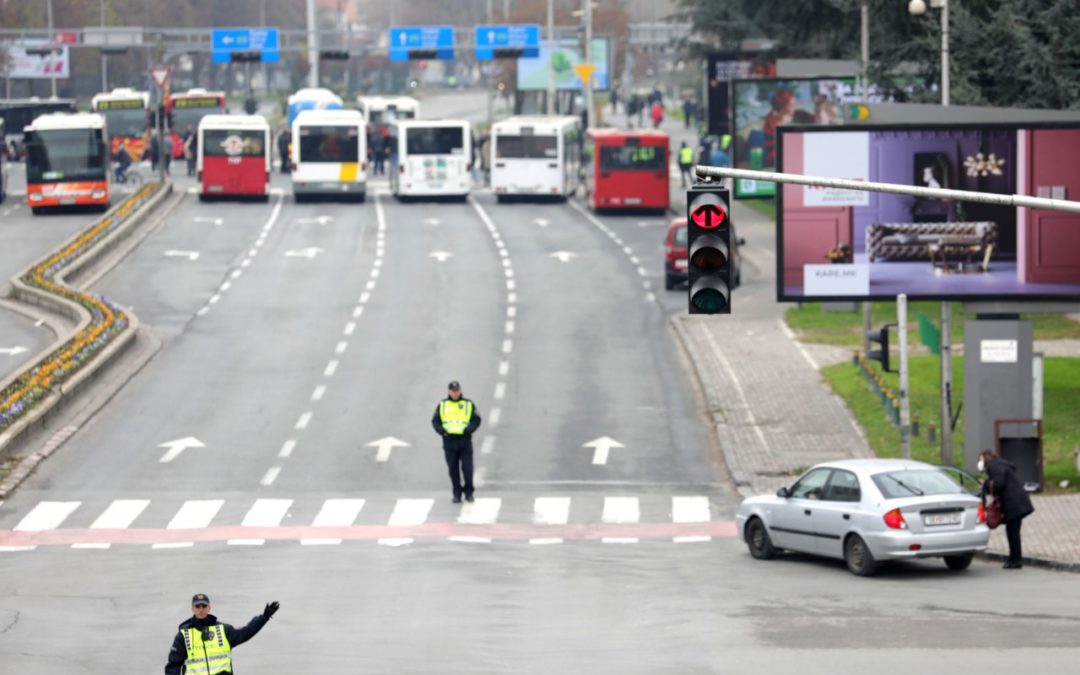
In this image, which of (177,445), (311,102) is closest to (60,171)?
(177,445)

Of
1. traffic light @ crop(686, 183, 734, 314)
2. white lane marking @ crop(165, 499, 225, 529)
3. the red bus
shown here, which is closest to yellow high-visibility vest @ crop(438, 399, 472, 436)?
white lane marking @ crop(165, 499, 225, 529)

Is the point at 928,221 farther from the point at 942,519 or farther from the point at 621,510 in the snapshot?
the point at 942,519

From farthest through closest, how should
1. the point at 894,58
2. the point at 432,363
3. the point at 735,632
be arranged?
the point at 894,58
the point at 432,363
the point at 735,632

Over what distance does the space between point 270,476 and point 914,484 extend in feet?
39.9

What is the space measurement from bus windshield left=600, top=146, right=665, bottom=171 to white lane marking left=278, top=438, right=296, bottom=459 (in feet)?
103

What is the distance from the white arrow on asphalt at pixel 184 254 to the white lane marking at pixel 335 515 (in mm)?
26414

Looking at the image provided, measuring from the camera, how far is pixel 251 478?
3288 cm

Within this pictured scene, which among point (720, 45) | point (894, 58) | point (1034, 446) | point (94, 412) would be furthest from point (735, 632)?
point (720, 45)

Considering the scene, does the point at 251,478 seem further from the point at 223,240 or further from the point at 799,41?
the point at 799,41

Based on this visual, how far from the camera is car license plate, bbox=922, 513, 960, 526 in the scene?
23.8 meters

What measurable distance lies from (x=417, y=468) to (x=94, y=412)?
276 inches

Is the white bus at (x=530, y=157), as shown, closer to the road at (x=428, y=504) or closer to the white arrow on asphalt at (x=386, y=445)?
the road at (x=428, y=504)

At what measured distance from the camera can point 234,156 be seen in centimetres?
6794

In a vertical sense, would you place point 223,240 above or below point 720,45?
below
